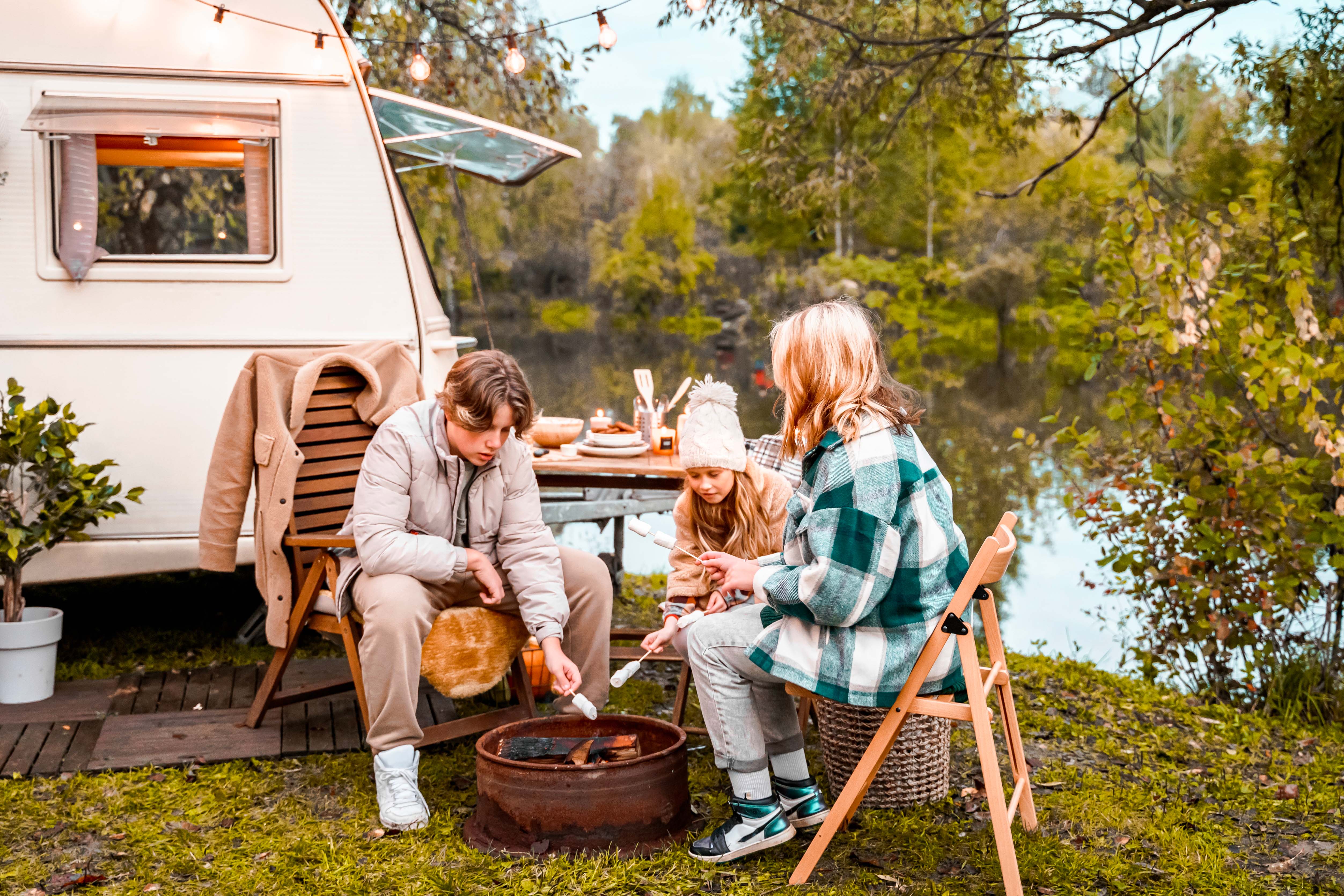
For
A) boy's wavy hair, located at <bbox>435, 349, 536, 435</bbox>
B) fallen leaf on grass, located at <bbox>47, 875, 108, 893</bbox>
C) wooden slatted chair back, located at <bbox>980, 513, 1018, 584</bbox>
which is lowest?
fallen leaf on grass, located at <bbox>47, 875, 108, 893</bbox>

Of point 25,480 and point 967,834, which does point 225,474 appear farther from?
point 967,834

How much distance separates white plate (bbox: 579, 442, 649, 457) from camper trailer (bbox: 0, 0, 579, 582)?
966 mm

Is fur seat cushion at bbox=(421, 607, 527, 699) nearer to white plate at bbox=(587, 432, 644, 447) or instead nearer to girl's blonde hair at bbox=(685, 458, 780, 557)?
girl's blonde hair at bbox=(685, 458, 780, 557)

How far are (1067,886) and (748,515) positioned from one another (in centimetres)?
130

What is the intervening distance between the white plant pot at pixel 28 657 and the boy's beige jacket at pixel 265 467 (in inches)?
27.2

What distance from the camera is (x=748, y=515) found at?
135 inches

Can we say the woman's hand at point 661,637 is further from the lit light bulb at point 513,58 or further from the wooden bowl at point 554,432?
the lit light bulb at point 513,58

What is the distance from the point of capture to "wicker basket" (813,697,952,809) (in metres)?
3.33

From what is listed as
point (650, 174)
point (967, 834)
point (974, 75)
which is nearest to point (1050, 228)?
point (650, 174)

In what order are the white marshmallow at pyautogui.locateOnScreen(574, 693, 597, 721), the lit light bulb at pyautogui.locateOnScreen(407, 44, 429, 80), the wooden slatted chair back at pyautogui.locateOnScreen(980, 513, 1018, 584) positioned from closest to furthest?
the wooden slatted chair back at pyautogui.locateOnScreen(980, 513, 1018, 584) → the white marshmallow at pyautogui.locateOnScreen(574, 693, 597, 721) → the lit light bulb at pyautogui.locateOnScreen(407, 44, 429, 80)

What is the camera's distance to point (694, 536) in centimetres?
349

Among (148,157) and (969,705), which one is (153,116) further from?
(969,705)

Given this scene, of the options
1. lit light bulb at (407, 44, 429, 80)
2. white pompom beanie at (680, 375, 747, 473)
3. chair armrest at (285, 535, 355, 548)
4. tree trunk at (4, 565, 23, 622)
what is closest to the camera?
white pompom beanie at (680, 375, 747, 473)

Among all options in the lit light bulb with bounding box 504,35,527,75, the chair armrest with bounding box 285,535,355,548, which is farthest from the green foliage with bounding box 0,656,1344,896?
the lit light bulb with bounding box 504,35,527,75
